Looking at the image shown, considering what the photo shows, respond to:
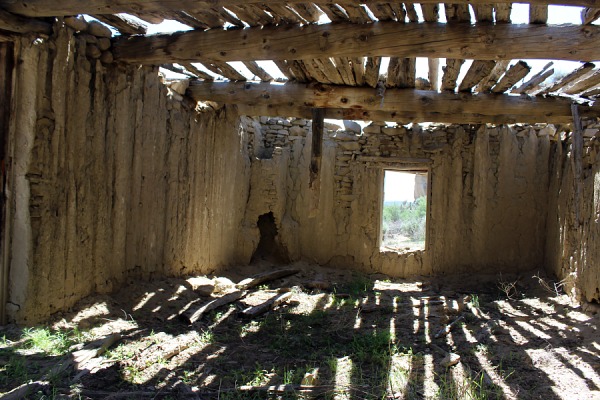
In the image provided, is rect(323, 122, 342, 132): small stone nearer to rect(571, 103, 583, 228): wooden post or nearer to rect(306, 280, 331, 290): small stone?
rect(306, 280, 331, 290): small stone

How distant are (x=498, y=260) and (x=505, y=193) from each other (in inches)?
49.9

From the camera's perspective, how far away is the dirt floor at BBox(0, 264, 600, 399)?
3523 mm

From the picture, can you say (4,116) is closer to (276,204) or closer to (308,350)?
(308,350)

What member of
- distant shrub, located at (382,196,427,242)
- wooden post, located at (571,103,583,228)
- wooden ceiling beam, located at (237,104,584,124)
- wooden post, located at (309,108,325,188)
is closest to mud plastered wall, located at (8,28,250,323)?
wooden ceiling beam, located at (237,104,584,124)

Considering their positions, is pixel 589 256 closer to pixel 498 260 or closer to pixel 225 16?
pixel 498 260

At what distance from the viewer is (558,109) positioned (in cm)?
633

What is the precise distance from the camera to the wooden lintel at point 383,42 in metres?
4.17

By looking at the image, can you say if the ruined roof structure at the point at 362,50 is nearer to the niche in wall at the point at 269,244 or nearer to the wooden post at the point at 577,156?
the wooden post at the point at 577,156

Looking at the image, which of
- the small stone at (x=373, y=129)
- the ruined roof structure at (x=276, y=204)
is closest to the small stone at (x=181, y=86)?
the ruined roof structure at (x=276, y=204)

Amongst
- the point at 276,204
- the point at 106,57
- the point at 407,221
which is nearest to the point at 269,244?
the point at 276,204

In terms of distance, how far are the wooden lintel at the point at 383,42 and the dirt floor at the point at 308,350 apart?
286cm

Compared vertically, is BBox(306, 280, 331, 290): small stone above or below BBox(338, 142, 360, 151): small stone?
below

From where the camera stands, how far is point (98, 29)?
199 inches

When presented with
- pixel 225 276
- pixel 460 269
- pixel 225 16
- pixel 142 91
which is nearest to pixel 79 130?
pixel 142 91
